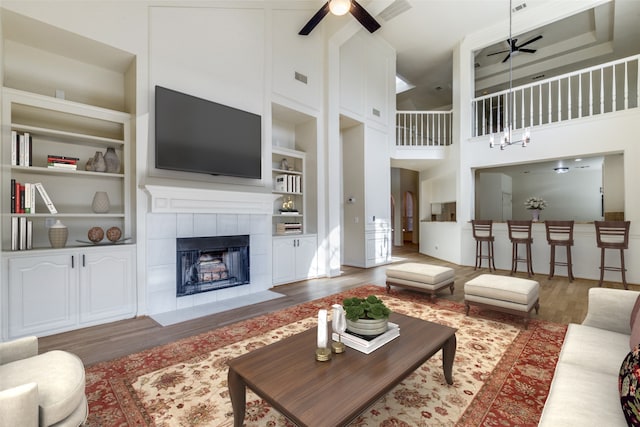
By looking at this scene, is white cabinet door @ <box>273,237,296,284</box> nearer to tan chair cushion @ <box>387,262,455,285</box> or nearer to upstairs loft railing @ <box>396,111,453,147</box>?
tan chair cushion @ <box>387,262,455,285</box>

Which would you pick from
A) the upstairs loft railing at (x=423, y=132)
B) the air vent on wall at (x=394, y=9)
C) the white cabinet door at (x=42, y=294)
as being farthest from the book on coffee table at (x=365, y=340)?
the upstairs loft railing at (x=423, y=132)

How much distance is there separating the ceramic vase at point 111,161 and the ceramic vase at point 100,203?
30 centimetres

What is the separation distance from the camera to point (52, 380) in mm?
1290

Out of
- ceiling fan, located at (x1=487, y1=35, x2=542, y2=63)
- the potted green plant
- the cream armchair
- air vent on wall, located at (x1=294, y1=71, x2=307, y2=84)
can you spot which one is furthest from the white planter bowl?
ceiling fan, located at (x1=487, y1=35, x2=542, y2=63)

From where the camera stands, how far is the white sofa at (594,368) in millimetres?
1104

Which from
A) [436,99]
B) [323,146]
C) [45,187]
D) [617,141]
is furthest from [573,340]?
[436,99]

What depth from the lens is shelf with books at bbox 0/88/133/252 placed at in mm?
2746

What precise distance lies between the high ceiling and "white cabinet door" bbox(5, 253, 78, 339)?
594cm

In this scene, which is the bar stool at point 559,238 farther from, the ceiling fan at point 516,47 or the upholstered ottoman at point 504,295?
the ceiling fan at point 516,47

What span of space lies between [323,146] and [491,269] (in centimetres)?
427

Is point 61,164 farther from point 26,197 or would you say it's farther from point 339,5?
point 339,5

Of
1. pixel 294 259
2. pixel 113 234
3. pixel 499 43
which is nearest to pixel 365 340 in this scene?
pixel 113 234

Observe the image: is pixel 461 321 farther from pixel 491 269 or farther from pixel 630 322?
pixel 491 269

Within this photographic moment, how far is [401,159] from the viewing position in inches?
292
